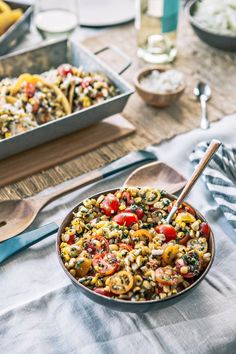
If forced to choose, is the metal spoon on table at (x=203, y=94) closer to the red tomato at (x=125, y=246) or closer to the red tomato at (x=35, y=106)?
the red tomato at (x=35, y=106)

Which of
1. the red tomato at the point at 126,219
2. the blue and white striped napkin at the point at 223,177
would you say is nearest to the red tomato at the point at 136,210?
the red tomato at the point at 126,219

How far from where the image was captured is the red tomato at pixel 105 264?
1.10 metres

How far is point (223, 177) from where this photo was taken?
1.49m

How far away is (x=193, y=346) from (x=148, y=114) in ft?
3.17

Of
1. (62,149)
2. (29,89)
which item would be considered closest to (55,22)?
(29,89)

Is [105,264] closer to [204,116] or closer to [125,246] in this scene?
[125,246]

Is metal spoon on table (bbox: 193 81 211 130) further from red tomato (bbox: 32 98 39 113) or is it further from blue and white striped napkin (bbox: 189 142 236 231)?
red tomato (bbox: 32 98 39 113)

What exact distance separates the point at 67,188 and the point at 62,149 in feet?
0.84

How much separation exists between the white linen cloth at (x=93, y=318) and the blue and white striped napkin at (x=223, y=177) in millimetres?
101

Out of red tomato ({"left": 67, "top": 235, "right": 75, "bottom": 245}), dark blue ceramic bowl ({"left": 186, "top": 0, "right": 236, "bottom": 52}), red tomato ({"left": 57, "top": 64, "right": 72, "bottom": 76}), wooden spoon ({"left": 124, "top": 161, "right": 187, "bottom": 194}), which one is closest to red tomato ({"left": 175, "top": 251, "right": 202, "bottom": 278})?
red tomato ({"left": 67, "top": 235, "right": 75, "bottom": 245})

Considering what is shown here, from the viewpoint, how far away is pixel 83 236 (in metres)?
1.20

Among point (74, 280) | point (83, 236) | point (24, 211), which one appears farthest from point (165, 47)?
point (74, 280)

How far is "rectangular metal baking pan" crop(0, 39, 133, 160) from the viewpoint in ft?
5.13

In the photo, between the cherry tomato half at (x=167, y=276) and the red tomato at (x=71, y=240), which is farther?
the red tomato at (x=71, y=240)
